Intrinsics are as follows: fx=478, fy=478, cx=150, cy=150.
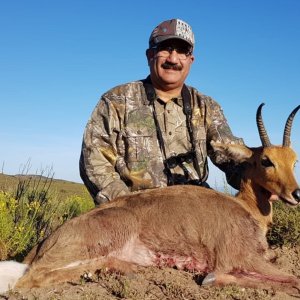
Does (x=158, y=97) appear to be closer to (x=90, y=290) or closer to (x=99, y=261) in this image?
(x=99, y=261)

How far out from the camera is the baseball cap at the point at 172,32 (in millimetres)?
7707

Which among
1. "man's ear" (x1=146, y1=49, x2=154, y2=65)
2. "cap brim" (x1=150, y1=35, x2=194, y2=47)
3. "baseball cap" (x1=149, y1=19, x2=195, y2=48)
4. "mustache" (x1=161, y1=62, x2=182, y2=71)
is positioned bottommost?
"mustache" (x1=161, y1=62, x2=182, y2=71)

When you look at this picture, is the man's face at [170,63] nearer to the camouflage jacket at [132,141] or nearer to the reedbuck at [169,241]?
the camouflage jacket at [132,141]

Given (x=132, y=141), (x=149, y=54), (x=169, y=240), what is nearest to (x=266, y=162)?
(x=169, y=240)

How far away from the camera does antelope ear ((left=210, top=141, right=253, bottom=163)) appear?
6.87 meters

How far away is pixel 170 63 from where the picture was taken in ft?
25.8

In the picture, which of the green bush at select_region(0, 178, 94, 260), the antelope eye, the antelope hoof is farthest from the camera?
the green bush at select_region(0, 178, 94, 260)

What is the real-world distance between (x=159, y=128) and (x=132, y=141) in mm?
516

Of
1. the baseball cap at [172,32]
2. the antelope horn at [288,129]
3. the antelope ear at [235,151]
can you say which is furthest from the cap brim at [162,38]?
the antelope horn at [288,129]

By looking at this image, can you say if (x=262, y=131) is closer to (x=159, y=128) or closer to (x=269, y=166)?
(x=269, y=166)

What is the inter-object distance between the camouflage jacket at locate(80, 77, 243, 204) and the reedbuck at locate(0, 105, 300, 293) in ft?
4.31

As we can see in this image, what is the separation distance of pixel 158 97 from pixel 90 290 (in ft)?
12.7

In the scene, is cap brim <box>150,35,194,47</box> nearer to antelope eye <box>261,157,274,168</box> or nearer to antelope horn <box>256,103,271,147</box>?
antelope horn <box>256,103,271,147</box>

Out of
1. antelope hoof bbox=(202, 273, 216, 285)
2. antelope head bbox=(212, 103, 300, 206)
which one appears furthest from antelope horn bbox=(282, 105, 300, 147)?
antelope hoof bbox=(202, 273, 216, 285)
